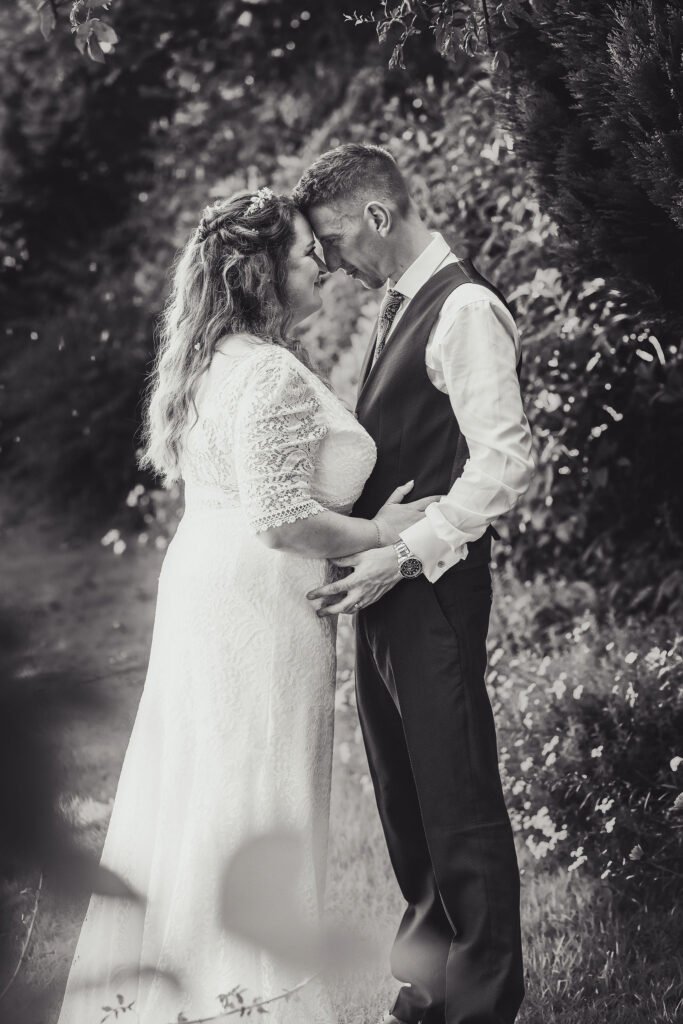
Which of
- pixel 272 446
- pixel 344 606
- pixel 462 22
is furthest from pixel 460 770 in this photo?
pixel 462 22

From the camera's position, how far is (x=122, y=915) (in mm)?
2672

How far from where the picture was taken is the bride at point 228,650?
2562mm

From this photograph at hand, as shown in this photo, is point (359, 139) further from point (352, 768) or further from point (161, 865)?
point (161, 865)

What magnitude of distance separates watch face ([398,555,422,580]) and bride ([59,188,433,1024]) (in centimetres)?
8

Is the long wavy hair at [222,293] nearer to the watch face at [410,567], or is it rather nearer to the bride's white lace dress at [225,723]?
the bride's white lace dress at [225,723]

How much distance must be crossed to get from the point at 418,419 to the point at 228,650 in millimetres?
737

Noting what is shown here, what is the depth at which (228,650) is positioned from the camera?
8.66 ft

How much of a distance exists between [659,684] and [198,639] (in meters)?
1.80

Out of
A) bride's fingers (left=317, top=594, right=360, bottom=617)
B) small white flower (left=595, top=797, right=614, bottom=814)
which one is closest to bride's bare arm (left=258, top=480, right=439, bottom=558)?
bride's fingers (left=317, top=594, right=360, bottom=617)

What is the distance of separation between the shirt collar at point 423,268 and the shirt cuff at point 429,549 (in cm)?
64

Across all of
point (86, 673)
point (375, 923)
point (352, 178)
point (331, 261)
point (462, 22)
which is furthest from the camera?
point (375, 923)

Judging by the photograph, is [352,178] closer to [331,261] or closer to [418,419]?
[331,261]

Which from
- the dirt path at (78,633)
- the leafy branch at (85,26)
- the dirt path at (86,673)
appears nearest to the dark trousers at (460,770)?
the dirt path at (86,673)

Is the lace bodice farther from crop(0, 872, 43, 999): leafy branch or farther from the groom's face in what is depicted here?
crop(0, 872, 43, 999): leafy branch
